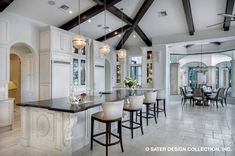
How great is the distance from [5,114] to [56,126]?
2.36m

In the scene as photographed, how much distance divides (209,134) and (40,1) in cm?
582

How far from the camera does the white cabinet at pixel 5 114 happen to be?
443cm

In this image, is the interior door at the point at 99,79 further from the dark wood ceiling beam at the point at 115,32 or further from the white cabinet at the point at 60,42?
the white cabinet at the point at 60,42

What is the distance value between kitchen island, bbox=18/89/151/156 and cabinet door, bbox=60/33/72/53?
3369 millimetres

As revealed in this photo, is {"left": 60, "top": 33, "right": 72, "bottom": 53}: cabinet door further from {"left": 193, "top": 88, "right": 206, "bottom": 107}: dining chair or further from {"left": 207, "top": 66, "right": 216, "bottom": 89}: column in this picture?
{"left": 207, "top": 66, "right": 216, "bottom": 89}: column

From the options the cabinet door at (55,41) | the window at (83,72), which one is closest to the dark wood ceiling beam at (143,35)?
the window at (83,72)

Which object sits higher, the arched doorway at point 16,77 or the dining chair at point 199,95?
the arched doorway at point 16,77

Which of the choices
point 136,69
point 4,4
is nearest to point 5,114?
point 4,4

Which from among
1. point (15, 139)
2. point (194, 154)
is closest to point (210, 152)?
point (194, 154)

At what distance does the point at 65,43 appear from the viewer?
633 centimetres

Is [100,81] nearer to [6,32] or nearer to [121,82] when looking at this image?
[121,82]

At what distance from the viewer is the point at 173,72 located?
10938 mm

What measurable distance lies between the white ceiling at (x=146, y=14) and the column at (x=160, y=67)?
2.48 feet

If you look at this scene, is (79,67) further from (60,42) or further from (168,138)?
(168,138)
